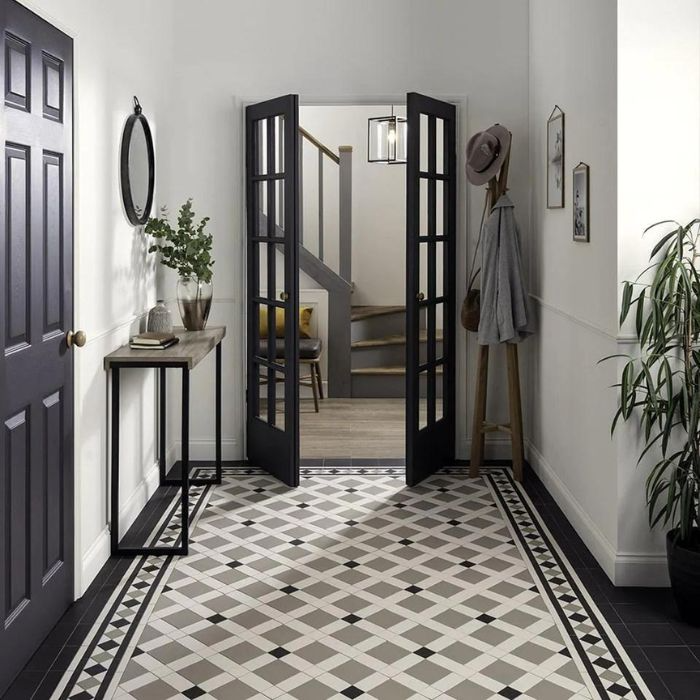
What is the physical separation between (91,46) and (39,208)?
988 mm

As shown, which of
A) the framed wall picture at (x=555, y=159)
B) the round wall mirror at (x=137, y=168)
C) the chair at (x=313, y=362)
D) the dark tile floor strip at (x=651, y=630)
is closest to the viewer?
the dark tile floor strip at (x=651, y=630)

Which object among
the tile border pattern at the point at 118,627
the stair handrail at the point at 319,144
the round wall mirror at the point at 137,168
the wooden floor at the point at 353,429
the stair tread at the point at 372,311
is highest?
the stair handrail at the point at 319,144

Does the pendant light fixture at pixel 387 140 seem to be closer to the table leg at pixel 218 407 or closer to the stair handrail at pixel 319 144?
the stair handrail at pixel 319 144

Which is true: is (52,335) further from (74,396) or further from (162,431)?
(162,431)

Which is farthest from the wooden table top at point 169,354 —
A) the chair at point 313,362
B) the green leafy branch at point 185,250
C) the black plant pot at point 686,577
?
the chair at point 313,362

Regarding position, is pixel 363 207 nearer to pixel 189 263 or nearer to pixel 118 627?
pixel 189 263

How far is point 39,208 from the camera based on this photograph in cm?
302

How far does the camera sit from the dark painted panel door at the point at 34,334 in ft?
9.03

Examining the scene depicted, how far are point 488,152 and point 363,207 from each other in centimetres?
410

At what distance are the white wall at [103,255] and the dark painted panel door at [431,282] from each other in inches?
54.5

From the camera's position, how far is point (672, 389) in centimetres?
346

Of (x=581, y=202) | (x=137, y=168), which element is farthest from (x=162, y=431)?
(x=581, y=202)

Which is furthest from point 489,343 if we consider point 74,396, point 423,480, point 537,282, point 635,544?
point 74,396

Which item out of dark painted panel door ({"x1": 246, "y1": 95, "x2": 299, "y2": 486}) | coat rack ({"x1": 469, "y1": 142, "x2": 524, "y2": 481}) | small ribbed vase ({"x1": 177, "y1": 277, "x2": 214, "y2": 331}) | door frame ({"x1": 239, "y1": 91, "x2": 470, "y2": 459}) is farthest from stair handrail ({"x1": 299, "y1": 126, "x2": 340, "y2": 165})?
small ribbed vase ({"x1": 177, "y1": 277, "x2": 214, "y2": 331})
